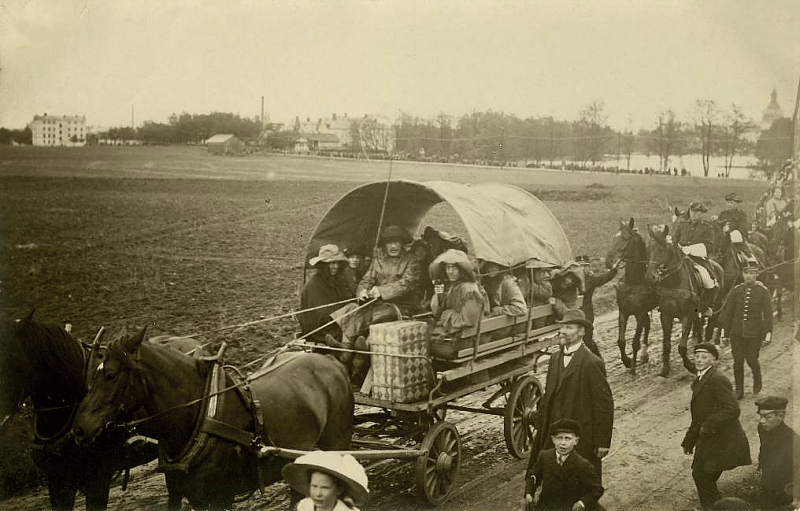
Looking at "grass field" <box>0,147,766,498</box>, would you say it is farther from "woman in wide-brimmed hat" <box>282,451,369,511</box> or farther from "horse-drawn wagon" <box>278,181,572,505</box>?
"woman in wide-brimmed hat" <box>282,451,369,511</box>

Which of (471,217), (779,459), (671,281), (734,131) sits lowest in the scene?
(779,459)

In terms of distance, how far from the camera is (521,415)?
739 centimetres

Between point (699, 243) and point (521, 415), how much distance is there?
4.54m

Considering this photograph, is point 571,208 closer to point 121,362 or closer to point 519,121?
point 519,121

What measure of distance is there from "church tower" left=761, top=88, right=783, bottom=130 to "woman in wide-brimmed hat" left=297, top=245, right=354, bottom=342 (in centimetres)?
470

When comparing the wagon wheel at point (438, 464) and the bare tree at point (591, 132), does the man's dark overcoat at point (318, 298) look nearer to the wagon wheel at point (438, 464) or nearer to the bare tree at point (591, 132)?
the wagon wheel at point (438, 464)

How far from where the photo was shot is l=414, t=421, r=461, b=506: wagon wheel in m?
6.05

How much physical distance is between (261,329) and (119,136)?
3458 millimetres

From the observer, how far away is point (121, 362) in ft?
14.0

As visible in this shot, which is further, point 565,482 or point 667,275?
point 667,275

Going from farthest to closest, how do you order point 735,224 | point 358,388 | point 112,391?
point 735,224 < point 358,388 < point 112,391

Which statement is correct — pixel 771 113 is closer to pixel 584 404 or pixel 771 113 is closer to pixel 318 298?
pixel 584 404

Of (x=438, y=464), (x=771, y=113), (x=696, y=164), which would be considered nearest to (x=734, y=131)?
(x=771, y=113)

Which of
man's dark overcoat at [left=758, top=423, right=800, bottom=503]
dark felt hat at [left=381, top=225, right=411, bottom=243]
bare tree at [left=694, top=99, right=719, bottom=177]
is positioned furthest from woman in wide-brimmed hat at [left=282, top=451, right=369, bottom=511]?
bare tree at [left=694, top=99, right=719, bottom=177]
